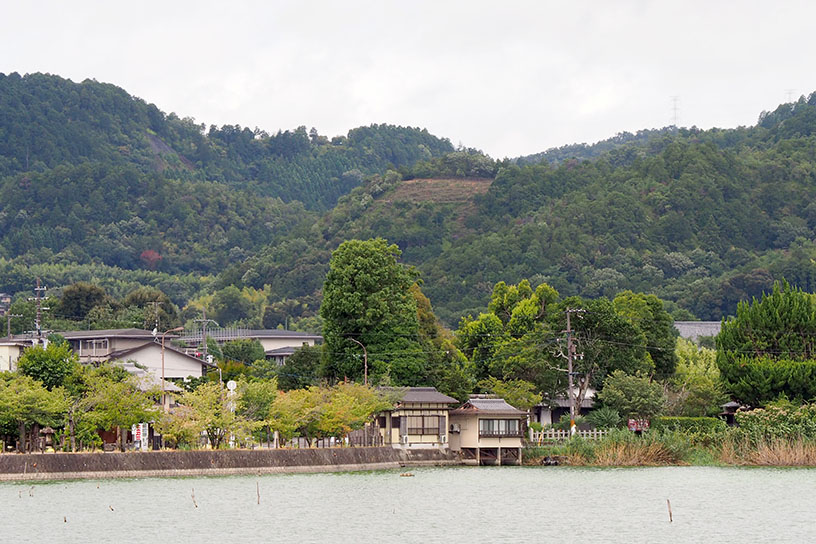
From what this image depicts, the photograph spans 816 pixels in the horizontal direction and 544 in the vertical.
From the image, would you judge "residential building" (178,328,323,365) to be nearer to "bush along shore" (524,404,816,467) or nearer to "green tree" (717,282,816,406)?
"green tree" (717,282,816,406)

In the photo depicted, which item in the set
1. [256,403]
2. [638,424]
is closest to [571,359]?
[638,424]

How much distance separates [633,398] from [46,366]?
112 feet

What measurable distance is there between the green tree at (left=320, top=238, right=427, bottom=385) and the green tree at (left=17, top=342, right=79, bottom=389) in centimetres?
2255

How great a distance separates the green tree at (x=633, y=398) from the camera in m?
77.3

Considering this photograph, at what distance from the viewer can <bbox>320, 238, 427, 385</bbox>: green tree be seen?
3231 inches

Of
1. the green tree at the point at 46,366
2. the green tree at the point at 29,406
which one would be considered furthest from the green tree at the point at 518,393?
the green tree at the point at 29,406

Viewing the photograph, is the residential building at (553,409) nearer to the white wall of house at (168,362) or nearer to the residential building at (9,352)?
the white wall of house at (168,362)

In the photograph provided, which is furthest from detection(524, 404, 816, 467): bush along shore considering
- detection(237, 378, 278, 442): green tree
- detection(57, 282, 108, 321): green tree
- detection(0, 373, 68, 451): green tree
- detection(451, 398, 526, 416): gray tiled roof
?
detection(57, 282, 108, 321): green tree

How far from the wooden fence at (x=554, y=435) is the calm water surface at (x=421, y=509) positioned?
1117 cm

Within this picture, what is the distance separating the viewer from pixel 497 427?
74.5m

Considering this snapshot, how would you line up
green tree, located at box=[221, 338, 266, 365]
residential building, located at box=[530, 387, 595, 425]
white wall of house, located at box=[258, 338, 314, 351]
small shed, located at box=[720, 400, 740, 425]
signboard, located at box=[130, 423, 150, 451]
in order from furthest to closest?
white wall of house, located at box=[258, 338, 314, 351]
green tree, located at box=[221, 338, 266, 365]
residential building, located at box=[530, 387, 595, 425]
small shed, located at box=[720, 400, 740, 425]
signboard, located at box=[130, 423, 150, 451]

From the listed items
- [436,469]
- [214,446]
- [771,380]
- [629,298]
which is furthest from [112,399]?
[629,298]

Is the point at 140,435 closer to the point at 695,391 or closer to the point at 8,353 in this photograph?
the point at 8,353

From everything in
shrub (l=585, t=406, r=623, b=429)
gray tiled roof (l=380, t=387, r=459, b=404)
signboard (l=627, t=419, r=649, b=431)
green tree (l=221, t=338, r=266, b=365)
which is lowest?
signboard (l=627, t=419, r=649, b=431)
